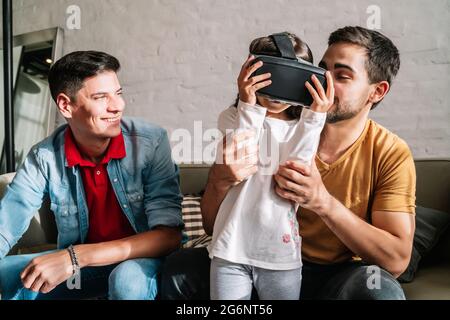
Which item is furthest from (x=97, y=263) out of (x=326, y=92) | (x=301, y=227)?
(x=326, y=92)

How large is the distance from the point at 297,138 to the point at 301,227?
259mm

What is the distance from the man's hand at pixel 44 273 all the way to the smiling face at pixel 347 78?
0.69 metres

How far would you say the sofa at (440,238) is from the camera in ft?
3.40

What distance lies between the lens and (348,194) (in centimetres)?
96

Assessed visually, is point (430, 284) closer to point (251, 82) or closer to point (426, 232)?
point (426, 232)

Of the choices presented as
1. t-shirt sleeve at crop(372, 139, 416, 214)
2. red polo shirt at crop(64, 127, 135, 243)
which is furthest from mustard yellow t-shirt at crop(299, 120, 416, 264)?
red polo shirt at crop(64, 127, 135, 243)

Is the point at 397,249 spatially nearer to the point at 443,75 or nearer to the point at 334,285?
the point at 334,285

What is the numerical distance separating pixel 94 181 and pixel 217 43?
1033mm

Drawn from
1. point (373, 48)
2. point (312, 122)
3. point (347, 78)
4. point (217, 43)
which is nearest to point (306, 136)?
point (312, 122)

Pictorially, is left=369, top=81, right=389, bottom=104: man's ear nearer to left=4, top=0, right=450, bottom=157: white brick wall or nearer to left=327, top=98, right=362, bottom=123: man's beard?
left=327, top=98, right=362, bottom=123: man's beard

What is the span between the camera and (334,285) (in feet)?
2.86

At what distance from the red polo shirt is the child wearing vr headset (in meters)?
0.34

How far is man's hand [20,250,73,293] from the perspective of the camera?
35.9 inches

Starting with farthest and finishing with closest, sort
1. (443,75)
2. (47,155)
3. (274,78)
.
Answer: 1. (443,75)
2. (47,155)
3. (274,78)
